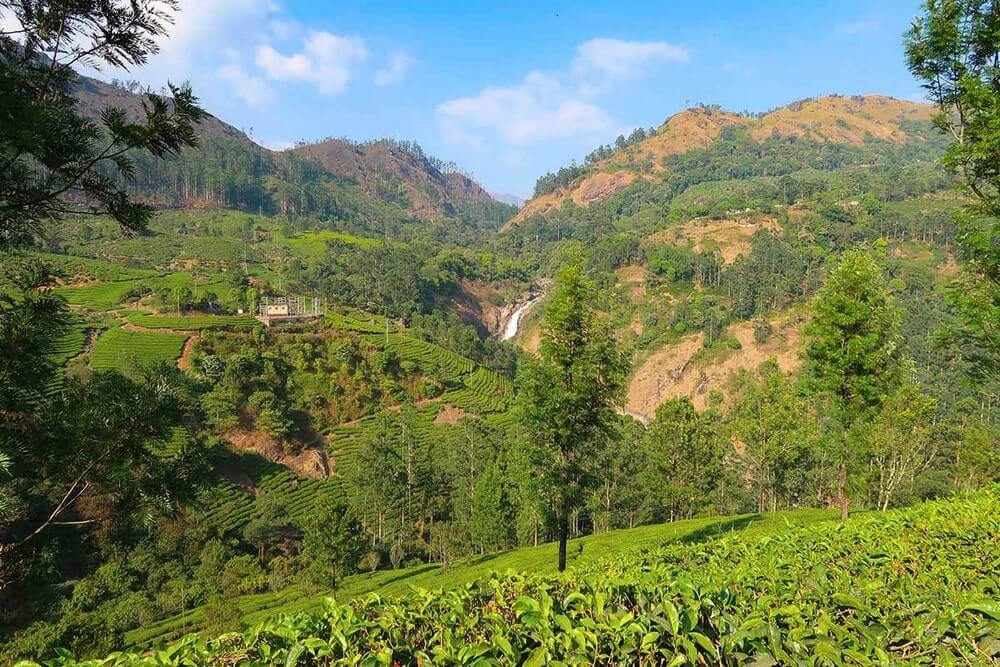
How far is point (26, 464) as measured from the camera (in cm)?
523

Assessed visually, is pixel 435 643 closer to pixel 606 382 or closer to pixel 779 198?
pixel 606 382

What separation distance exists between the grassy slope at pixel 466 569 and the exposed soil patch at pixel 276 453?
808 inches

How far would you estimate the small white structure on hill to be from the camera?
2934 inches

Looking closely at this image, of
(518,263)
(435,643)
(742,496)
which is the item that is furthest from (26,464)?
(518,263)

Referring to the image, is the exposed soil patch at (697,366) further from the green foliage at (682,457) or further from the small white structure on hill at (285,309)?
the small white structure on hill at (285,309)

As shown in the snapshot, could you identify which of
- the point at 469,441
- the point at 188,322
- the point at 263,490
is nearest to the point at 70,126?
the point at 469,441

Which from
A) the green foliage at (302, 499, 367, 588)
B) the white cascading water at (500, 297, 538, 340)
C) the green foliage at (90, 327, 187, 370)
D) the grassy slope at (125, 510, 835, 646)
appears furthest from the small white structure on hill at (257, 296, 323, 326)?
the white cascading water at (500, 297, 538, 340)

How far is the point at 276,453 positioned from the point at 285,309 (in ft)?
96.1

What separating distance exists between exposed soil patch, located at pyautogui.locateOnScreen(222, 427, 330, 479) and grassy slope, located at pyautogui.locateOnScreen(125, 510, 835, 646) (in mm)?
20525

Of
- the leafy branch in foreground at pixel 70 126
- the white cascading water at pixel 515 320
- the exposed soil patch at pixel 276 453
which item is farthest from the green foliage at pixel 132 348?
the white cascading water at pixel 515 320

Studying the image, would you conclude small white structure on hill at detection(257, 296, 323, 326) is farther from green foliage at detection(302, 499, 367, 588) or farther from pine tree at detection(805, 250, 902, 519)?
pine tree at detection(805, 250, 902, 519)

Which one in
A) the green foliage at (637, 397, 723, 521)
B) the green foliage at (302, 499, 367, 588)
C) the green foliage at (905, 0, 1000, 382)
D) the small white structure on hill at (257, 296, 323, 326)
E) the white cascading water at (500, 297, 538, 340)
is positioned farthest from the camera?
the white cascading water at (500, 297, 538, 340)

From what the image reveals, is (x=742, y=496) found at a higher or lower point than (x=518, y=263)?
lower

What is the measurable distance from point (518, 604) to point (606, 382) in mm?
11974
